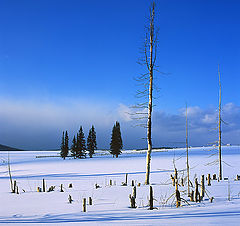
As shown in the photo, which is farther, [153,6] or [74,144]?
[74,144]

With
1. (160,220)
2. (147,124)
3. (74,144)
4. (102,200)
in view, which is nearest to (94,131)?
(74,144)

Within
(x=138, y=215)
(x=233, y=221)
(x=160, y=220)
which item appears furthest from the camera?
(x=138, y=215)

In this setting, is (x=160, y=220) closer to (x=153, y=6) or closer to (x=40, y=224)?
(x=40, y=224)

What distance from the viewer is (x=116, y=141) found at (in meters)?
58.6

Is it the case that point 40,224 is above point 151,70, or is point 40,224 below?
below

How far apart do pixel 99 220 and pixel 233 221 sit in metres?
3.36

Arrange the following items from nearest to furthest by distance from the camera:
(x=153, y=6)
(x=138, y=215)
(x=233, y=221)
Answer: (x=233, y=221), (x=138, y=215), (x=153, y=6)

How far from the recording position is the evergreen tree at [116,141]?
57.1 metres

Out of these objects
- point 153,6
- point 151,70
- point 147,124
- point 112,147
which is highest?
point 153,6

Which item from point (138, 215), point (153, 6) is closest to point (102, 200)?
point (138, 215)

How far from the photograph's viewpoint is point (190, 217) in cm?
546

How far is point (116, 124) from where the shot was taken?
60.4 metres

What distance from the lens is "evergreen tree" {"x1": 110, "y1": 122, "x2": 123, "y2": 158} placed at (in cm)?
5706

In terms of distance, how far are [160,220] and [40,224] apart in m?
3.18
